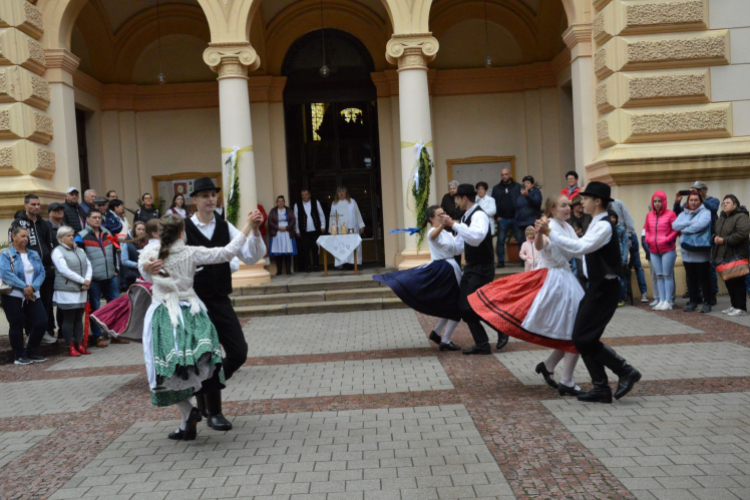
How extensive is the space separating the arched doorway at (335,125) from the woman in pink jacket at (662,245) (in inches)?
308

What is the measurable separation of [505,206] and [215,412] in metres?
10.2

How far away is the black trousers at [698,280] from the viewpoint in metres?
11.3

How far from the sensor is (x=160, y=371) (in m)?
5.35

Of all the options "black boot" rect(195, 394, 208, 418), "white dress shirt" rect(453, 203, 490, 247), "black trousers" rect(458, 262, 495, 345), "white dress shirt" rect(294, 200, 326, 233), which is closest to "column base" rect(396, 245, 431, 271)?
"white dress shirt" rect(294, 200, 326, 233)

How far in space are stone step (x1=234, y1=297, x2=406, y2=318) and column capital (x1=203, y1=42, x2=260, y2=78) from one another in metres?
4.55

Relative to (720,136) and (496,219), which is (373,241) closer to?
(496,219)

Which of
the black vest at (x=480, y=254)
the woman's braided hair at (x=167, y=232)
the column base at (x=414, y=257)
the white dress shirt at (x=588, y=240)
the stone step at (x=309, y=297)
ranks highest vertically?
the woman's braided hair at (x=167, y=232)

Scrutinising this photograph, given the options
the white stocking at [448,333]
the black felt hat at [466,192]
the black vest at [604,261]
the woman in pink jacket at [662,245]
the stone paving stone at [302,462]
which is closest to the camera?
the stone paving stone at [302,462]

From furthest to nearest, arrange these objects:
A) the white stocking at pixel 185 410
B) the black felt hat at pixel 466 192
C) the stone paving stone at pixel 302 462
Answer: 1. the black felt hat at pixel 466 192
2. the white stocking at pixel 185 410
3. the stone paving stone at pixel 302 462

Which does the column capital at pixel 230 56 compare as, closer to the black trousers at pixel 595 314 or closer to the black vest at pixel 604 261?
the black vest at pixel 604 261

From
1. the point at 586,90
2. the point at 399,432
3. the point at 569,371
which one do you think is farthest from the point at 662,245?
the point at 399,432

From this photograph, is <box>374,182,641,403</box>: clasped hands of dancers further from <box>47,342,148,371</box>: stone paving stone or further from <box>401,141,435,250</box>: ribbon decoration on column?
<box>401,141,435,250</box>: ribbon decoration on column

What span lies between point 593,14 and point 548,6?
3.56 meters

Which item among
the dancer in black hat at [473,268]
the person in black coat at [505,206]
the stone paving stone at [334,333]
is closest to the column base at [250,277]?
Result: the stone paving stone at [334,333]
